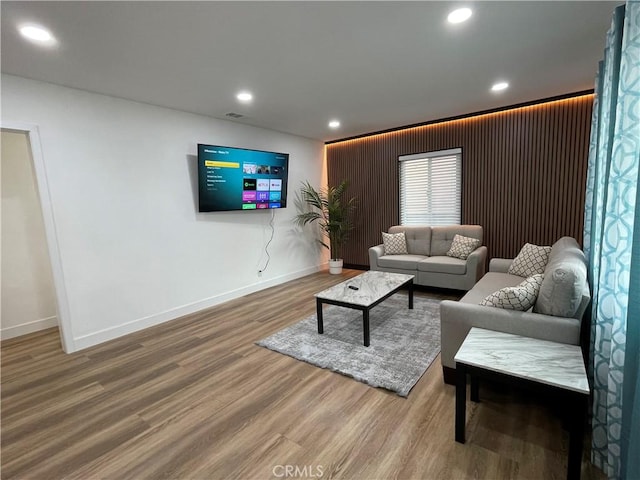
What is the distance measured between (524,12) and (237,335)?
12.1ft

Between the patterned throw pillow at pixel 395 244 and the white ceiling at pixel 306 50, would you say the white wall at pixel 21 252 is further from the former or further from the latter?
the patterned throw pillow at pixel 395 244

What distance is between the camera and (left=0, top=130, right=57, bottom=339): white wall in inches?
140

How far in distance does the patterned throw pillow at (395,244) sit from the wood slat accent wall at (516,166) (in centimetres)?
73

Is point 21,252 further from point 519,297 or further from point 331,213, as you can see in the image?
point 519,297

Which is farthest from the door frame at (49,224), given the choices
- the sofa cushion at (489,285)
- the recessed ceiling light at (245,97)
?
the sofa cushion at (489,285)

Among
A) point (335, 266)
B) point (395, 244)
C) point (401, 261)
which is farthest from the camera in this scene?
point (335, 266)

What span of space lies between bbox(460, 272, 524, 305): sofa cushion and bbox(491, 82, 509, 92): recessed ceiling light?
2.19 m

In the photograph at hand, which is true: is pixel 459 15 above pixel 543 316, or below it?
above

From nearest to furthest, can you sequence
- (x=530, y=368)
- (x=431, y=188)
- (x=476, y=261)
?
(x=530, y=368) < (x=476, y=261) < (x=431, y=188)

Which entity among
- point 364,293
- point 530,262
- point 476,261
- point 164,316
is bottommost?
point 164,316

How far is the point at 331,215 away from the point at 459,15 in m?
4.02

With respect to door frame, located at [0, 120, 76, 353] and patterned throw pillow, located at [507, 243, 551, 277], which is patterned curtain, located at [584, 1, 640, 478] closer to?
patterned throw pillow, located at [507, 243, 551, 277]

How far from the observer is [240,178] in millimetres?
4441

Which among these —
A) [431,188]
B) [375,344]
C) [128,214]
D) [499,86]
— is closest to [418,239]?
[431,188]
